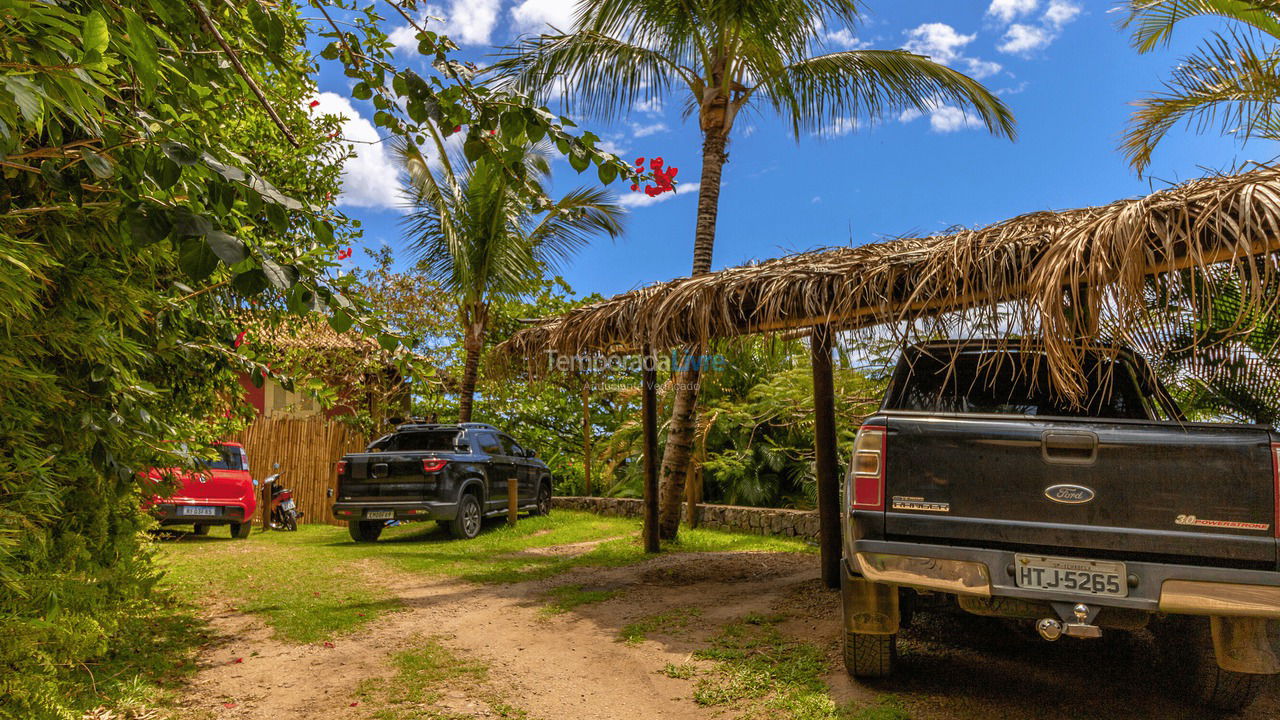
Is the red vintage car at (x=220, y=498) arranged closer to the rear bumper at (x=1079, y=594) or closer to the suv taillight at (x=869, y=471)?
the suv taillight at (x=869, y=471)

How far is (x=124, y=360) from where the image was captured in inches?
148

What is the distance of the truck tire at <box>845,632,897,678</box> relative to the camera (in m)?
4.11

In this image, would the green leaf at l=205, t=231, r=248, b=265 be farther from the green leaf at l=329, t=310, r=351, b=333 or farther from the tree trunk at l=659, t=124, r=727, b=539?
the tree trunk at l=659, t=124, r=727, b=539

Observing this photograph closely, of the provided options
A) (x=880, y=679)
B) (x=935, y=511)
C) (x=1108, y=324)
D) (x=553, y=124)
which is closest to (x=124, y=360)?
(x=553, y=124)

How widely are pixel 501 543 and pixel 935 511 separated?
782cm

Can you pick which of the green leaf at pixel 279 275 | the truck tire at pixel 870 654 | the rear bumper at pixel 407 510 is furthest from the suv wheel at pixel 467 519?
the green leaf at pixel 279 275

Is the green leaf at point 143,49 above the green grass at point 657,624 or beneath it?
above

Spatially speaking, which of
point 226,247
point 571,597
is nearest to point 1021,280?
point 226,247

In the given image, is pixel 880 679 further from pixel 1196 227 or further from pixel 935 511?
pixel 1196 227

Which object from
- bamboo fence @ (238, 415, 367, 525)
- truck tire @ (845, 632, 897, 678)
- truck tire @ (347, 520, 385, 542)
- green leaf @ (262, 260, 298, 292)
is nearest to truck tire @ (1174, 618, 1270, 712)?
truck tire @ (845, 632, 897, 678)

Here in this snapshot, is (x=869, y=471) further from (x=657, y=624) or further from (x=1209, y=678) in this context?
(x=657, y=624)

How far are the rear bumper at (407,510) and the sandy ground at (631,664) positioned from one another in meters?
3.50

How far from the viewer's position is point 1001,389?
181 inches

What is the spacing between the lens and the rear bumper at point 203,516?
1049 centimetres
